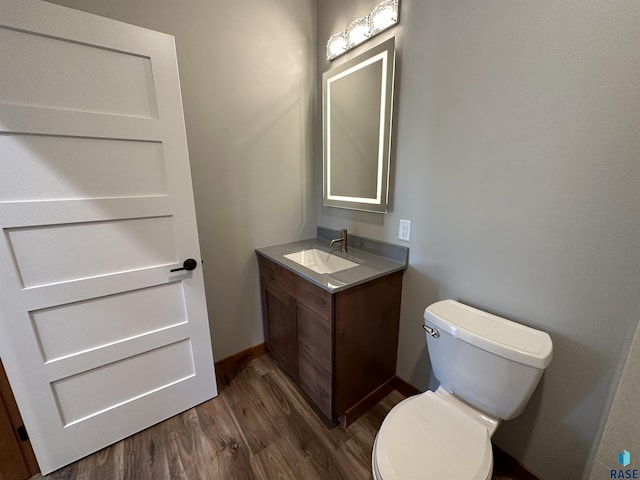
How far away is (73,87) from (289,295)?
136 cm

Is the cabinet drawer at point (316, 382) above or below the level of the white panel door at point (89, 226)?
below

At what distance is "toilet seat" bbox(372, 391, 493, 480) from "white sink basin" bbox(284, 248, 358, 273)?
2.63 ft

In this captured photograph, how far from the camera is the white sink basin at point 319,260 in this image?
1617mm

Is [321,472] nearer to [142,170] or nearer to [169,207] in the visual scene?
[169,207]

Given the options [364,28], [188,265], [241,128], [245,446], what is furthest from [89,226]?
[364,28]

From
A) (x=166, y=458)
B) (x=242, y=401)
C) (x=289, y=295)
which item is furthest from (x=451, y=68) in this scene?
(x=166, y=458)

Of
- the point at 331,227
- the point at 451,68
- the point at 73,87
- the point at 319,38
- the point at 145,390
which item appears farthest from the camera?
the point at 331,227

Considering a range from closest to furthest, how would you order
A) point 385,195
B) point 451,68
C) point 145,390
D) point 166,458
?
point 451,68, point 166,458, point 145,390, point 385,195

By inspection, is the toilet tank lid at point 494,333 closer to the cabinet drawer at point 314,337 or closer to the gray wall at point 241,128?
the cabinet drawer at point 314,337

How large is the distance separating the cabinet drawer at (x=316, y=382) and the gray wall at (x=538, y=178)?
2.41ft

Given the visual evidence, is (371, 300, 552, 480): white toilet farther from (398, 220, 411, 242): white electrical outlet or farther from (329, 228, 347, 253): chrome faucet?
(329, 228, 347, 253): chrome faucet

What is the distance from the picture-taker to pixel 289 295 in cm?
Answer: 154

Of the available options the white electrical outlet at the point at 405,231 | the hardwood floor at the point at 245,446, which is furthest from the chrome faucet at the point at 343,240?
the hardwood floor at the point at 245,446

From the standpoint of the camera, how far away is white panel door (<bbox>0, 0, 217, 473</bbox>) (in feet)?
3.19
